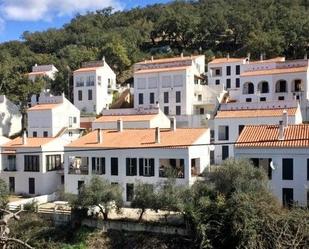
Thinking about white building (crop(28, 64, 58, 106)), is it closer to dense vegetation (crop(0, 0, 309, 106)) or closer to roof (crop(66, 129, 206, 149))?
dense vegetation (crop(0, 0, 309, 106))

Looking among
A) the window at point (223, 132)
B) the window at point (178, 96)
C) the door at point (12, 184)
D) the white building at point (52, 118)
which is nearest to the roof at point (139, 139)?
the window at point (223, 132)

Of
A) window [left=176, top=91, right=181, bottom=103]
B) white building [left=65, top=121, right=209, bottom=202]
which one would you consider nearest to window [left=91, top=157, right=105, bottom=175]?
white building [left=65, top=121, right=209, bottom=202]

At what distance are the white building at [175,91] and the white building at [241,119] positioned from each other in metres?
9.83

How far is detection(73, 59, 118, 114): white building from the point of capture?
2085 inches

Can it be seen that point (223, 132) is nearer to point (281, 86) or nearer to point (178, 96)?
point (281, 86)

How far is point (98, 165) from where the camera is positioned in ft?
106

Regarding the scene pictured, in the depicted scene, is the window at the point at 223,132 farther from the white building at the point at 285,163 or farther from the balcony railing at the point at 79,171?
the balcony railing at the point at 79,171

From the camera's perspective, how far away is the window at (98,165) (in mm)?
32094

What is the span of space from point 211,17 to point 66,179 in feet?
192

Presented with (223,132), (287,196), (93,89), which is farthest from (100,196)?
(93,89)

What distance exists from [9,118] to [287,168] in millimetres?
35755

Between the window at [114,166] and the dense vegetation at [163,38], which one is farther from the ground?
the dense vegetation at [163,38]

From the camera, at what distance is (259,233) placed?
2206 cm

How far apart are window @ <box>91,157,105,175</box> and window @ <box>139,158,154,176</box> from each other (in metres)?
2.92
